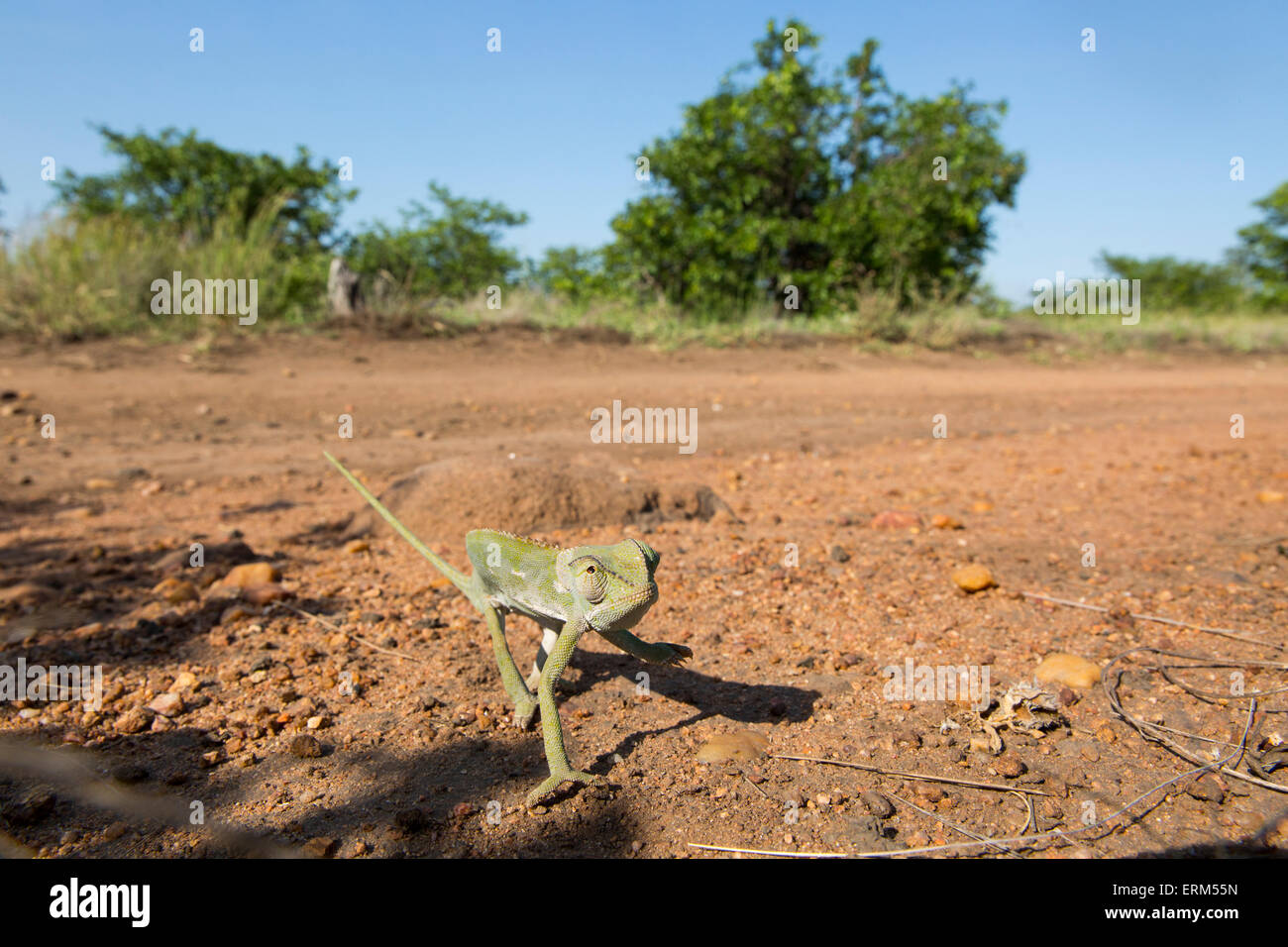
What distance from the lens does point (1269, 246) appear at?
2620 centimetres

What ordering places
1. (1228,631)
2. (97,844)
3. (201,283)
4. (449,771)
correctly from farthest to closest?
(201,283) < (1228,631) < (449,771) < (97,844)

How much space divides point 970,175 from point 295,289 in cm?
1073

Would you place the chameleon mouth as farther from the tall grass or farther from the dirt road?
the tall grass

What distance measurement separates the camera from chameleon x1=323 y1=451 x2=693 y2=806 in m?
1.98

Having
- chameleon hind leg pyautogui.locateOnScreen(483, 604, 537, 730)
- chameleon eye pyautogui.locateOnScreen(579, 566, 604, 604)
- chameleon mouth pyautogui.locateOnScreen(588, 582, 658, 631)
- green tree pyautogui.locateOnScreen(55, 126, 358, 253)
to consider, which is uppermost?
green tree pyautogui.locateOnScreen(55, 126, 358, 253)

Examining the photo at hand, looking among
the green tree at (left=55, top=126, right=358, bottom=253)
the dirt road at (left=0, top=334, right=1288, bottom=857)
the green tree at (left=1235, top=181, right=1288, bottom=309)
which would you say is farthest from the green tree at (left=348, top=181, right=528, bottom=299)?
the green tree at (left=1235, top=181, right=1288, bottom=309)

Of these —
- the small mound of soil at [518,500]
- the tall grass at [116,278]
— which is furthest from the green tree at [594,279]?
the small mound of soil at [518,500]

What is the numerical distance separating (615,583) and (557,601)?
22 centimetres

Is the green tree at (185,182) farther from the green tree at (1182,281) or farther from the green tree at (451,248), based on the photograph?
the green tree at (1182,281)

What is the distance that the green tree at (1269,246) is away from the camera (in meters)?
25.2

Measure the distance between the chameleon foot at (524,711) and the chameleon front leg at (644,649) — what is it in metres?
0.35

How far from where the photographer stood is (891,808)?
203 centimetres
